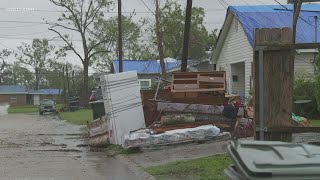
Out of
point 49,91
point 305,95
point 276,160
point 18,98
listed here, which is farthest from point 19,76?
point 276,160

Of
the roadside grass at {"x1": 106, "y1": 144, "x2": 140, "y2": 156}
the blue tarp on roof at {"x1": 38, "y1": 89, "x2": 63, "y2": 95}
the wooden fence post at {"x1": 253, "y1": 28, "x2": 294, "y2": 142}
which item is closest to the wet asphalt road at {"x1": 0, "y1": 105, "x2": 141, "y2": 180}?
the roadside grass at {"x1": 106, "y1": 144, "x2": 140, "y2": 156}

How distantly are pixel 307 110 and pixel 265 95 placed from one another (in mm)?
15353

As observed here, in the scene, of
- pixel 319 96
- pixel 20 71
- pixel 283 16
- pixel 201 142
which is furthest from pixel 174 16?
pixel 20 71

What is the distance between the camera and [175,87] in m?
17.6

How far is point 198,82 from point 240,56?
11.5 meters

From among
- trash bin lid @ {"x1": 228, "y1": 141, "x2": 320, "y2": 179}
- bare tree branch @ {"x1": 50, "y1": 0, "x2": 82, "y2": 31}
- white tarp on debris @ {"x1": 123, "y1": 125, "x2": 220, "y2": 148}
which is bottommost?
white tarp on debris @ {"x1": 123, "y1": 125, "x2": 220, "y2": 148}

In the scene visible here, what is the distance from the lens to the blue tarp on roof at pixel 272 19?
26.0 m

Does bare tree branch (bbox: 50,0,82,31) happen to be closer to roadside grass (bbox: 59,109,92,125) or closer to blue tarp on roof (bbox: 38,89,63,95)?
roadside grass (bbox: 59,109,92,125)

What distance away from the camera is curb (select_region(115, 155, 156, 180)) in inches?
422

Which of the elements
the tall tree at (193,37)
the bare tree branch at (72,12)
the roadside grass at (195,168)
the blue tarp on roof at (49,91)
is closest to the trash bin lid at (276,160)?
the roadside grass at (195,168)

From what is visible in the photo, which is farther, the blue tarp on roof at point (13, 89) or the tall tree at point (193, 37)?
the blue tarp on roof at point (13, 89)

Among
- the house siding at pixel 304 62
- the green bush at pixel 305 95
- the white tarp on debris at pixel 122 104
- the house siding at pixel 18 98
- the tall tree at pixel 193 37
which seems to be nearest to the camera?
the white tarp on debris at pixel 122 104

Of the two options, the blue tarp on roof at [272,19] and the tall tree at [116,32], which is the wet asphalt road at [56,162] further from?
the tall tree at [116,32]

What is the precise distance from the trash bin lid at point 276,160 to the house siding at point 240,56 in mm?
21005
